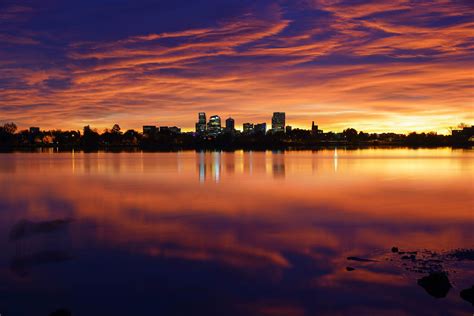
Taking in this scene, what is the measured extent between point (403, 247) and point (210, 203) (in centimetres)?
1277

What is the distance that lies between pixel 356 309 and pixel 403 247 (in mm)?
5008

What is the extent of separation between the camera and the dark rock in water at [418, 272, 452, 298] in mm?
9820

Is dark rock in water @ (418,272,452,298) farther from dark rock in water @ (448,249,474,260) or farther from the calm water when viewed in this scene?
dark rock in water @ (448,249,474,260)

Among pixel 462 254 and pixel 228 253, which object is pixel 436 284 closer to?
pixel 462 254

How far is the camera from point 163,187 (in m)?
33.3

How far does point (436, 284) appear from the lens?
9953mm

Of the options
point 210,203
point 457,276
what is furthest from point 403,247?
point 210,203

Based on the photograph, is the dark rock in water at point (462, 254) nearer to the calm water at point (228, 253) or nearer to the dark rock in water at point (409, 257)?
Answer: the calm water at point (228, 253)

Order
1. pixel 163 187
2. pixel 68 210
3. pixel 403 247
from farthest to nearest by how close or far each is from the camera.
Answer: pixel 163 187 < pixel 68 210 < pixel 403 247

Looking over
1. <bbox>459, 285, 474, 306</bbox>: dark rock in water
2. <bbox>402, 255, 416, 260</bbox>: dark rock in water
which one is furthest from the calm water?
<bbox>402, 255, 416, 260</bbox>: dark rock in water

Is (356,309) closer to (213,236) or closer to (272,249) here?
(272,249)

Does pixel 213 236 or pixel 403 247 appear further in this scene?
pixel 213 236

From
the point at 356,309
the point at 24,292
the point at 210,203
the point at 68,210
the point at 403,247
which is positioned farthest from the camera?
the point at 210,203

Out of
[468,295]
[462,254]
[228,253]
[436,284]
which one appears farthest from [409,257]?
[228,253]
